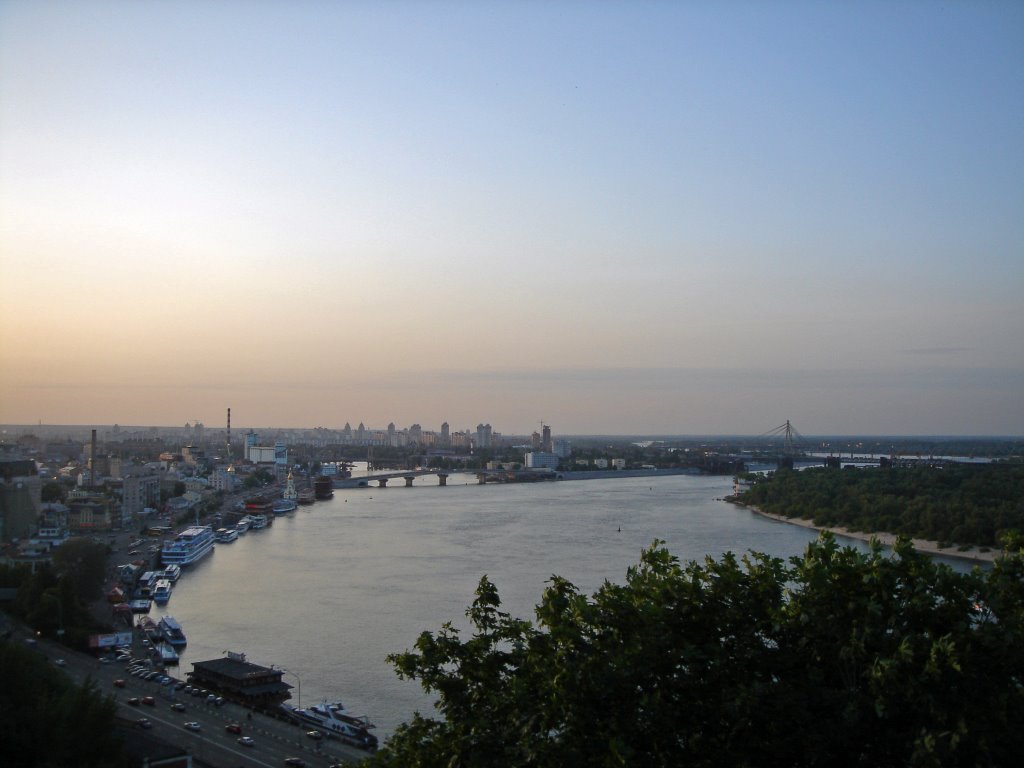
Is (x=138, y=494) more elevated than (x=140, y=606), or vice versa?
(x=138, y=494)

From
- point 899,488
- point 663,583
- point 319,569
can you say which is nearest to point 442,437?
point 899,488

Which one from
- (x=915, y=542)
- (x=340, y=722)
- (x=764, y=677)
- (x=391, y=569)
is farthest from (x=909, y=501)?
(x=764, y=677)

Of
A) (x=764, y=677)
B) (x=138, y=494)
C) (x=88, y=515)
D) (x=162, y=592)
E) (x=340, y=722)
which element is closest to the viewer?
(x=764, y=677)

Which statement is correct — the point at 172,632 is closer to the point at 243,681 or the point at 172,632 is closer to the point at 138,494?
the point at 243,681

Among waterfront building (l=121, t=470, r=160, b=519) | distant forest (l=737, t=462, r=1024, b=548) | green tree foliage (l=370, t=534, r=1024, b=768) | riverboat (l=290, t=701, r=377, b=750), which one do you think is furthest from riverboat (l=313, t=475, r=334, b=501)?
green tree foliage (l=370, t=534, r=1024, b=768)

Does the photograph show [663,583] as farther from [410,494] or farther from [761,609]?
[410,494]

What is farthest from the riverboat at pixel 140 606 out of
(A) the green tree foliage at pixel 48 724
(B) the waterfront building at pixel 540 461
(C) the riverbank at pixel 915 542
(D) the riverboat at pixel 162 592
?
(B) the waterfront building at pixel 540 461

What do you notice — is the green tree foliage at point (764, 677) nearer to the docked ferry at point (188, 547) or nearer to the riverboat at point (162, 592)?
the riverboat at point (162, 592)
